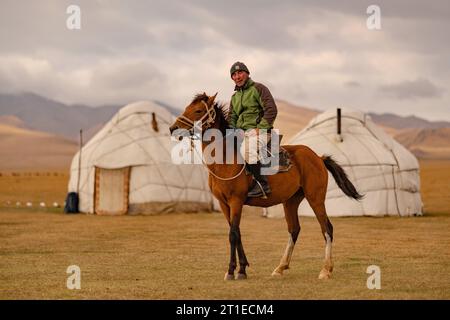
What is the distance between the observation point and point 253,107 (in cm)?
948

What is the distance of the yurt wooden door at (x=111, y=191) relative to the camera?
25.2 metres

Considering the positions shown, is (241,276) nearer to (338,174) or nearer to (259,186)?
(259,186)

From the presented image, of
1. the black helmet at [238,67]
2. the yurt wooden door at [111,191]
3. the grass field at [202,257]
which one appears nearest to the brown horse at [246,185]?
the grass field at [202,257]

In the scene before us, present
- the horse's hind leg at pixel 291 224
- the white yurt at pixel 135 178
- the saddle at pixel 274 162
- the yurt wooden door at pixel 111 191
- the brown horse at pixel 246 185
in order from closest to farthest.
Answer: the brown horse at pixel 246 185, the saddle at pixel 274 162, the horse's hind leg at pixel 291 224, the yurt wooden door at pixel 111 191, the white yurt at pixel 135 178

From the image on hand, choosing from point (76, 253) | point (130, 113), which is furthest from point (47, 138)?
point (76, 253)

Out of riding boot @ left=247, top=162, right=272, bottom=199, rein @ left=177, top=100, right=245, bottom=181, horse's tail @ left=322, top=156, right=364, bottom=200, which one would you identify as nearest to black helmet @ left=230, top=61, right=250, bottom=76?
rein @ left=177, top=100, right=245, bottom=181

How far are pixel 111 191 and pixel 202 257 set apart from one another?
13744 millimetres

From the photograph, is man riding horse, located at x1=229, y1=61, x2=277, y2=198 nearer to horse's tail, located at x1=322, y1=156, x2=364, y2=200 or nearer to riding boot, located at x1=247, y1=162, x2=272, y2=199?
riding boot, located at x1=247, y1=162, x2=272, y2=199

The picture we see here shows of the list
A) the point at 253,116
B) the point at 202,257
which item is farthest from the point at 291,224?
the point at 202,257

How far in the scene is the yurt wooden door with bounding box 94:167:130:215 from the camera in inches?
991

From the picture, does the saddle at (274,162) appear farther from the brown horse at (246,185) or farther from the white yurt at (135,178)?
the white yurt at (135,178)

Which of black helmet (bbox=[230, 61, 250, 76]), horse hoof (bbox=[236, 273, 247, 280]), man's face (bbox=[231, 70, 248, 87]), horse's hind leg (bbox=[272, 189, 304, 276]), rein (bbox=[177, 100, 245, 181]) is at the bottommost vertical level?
horse hoof (bbox=[236, 273, 247, 280])

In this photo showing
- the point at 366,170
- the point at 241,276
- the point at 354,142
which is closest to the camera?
the point at 241,276

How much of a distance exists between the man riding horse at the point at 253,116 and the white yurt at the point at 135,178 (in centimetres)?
1598
